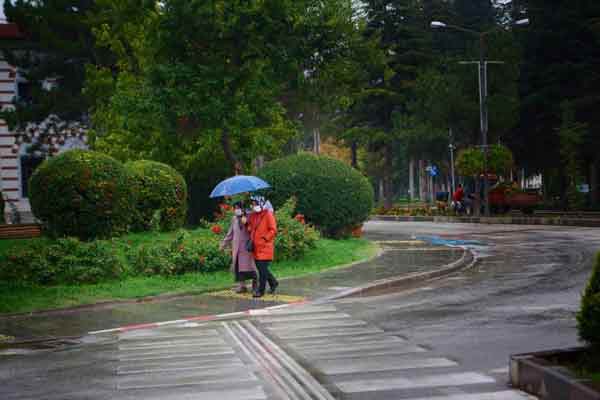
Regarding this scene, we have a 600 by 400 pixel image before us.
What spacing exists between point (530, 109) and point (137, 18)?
2674 centimetres

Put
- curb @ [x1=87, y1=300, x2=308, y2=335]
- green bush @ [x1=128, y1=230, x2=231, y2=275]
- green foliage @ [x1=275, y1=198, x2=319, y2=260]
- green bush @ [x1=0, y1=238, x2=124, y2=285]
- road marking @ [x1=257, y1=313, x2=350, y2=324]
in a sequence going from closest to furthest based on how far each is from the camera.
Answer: curb @ [x1=87, y1=300, x2=308, y2=335]
road marking @ [x1=257, y1=313, x2=350, y2=324]
green bush @ [x1=0, y1=238, x2=124, y2=285]
green bush @ [x1=128, y1=230, x2=231, y2=275]
green foliage @ [x1=275, y1=198, x2=319, y2=260]

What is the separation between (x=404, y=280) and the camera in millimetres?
16750

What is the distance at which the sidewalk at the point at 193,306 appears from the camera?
12.4m

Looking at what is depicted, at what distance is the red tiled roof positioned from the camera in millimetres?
40338

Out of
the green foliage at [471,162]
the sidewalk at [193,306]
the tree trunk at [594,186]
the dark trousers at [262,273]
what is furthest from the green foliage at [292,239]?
the tree trunk at [594,186]

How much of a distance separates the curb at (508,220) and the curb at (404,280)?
53.1 feet

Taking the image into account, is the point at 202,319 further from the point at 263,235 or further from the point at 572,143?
the point at 572,143

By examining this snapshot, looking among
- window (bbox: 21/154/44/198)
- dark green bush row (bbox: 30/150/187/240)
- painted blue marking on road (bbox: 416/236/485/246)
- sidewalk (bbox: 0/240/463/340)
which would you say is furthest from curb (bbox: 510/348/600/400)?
window (bbox: 21/154/44/198)

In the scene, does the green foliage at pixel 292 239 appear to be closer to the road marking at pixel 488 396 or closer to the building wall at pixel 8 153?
the road marking at pixel 488 396

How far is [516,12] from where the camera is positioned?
5797 centimetres

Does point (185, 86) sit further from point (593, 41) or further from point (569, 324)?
point (593, 41)

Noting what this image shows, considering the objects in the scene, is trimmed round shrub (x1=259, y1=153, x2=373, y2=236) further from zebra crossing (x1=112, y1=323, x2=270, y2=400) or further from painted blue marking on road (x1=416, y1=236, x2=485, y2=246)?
zebra crossing (x1=112, y1=323, x2=270, y2=400)

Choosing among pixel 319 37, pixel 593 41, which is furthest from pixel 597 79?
pixel 319 37

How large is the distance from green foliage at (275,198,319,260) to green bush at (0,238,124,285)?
403cm
